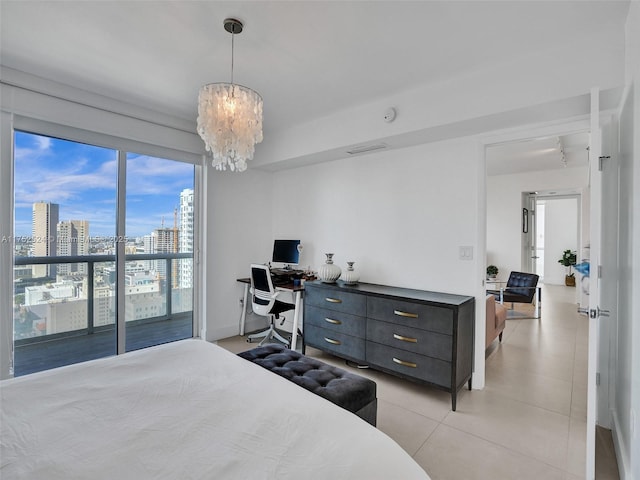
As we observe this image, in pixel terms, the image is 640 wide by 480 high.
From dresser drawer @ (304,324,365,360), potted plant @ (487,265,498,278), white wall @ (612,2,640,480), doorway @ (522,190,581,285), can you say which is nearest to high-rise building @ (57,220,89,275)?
dresser drawer @ (304,324,365,360)

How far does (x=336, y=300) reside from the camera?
3.20 meters

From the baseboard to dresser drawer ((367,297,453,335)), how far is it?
108 cm

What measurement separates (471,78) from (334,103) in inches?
47.6

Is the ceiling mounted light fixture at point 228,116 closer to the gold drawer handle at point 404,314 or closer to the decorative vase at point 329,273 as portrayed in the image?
the decorative vase at point 329,273

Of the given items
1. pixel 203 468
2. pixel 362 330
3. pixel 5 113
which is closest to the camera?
pixel 203 468

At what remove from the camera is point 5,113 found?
8.41 ft

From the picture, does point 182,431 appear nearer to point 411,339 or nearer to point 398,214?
point 411,339

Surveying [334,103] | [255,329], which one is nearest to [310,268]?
[255,329]

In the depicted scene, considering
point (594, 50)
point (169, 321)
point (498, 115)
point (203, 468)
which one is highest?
point (594, 50)

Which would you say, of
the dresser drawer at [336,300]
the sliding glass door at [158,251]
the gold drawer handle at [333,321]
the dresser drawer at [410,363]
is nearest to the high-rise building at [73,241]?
the sliding glass door at [158,251]

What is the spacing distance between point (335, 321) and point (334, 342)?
216 millimetres

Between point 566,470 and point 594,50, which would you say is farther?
point 594,50

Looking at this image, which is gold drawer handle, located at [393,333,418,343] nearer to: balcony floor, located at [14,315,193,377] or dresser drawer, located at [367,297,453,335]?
dresser drawer, located at [367,297,453,335]

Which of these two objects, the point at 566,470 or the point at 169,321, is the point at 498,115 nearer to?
the point at 566,470
